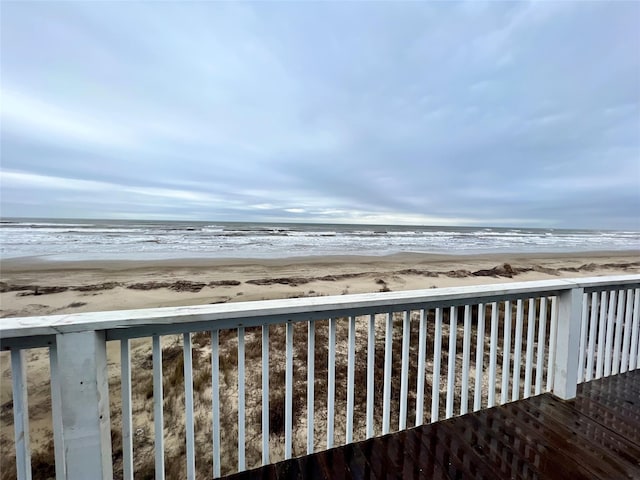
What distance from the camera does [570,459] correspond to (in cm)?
164

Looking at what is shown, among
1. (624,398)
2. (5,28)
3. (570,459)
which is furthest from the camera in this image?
(5,28)

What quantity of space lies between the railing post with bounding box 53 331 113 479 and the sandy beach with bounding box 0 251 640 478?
1.69m

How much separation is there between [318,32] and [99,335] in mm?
9734

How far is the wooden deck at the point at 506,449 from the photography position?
1.53 m

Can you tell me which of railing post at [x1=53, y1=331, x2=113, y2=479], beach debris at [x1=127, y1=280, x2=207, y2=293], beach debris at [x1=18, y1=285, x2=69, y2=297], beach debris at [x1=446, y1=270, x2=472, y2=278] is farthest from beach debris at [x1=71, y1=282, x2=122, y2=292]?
beach debris at [x1=446, y1=270, x2=472, y2=278]

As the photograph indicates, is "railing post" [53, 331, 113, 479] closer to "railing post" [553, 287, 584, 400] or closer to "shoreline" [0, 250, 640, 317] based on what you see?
"railing post" [553, 287, 584, 400]

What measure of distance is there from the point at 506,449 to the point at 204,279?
8998 mm

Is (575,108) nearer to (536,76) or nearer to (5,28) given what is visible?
(536,76)

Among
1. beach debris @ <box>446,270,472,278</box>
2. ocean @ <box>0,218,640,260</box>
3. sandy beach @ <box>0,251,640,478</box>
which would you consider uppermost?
ocean @ <box>0,218,640,260</box>

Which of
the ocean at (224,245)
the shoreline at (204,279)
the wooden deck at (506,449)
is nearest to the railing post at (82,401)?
the wooden deck at (506,449)

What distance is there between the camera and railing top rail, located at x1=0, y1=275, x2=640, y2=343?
0.99 meters

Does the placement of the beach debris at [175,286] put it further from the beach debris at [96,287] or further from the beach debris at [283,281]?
the beach debris at [283,281]

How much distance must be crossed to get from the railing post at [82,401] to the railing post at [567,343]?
9.43ft

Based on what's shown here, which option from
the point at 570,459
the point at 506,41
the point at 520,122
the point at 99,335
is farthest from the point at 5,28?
the point at 520,122
